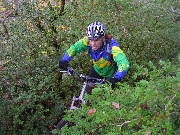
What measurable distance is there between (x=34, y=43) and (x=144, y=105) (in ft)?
12.6

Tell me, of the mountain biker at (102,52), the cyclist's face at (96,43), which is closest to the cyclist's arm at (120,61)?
the mountain biker at (102,52)

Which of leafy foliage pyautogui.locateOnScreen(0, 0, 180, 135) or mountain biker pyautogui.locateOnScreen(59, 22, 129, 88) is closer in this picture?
mountain biker pyautogui.locateOnScreen(59, 22, 129, 88)

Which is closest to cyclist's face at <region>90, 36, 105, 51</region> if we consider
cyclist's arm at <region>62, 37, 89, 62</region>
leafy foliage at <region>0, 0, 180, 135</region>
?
cyclist's arm at <region>62, 37, 89, 62</region>

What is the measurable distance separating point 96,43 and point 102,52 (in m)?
0.27

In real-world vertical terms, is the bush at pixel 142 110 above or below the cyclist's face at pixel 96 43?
below

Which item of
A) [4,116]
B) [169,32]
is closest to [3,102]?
[4,116]

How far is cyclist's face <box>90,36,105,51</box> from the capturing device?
4973 millimetres

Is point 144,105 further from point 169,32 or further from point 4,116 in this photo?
point 169,32

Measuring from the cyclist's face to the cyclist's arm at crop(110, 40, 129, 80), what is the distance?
0.63 ft

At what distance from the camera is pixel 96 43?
500 cm

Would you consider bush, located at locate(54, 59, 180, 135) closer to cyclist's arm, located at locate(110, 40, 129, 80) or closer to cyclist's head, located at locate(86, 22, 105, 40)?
cyclist's arm, located at locate(110, 40, 129, 80)

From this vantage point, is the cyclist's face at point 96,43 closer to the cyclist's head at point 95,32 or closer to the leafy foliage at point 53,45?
the cyclist's head at point 95,32

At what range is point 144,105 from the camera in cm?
300

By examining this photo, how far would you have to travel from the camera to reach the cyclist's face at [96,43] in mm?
4973
